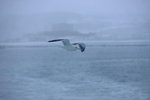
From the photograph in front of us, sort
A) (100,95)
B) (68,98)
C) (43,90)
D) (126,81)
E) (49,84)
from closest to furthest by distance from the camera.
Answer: (68,98) → (100,95) → (43,90) → (49,84) → (126,81)

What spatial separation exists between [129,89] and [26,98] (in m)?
3.82

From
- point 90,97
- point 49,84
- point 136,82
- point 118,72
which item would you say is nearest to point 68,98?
point 90,97

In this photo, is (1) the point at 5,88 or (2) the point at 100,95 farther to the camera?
(1) the point at 5,88

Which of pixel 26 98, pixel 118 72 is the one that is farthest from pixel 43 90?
pixel 118 72

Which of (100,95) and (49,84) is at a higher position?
(49,84)

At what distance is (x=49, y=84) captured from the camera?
54.2ft

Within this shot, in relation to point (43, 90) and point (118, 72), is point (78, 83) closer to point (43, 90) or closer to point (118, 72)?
point (43, 90)

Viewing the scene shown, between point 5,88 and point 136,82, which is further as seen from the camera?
point 136,82

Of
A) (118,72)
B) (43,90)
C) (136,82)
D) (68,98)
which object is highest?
(118,72)

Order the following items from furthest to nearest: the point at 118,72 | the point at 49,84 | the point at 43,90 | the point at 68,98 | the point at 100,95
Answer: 1. the point at 118,72
2. the point at 49,84
3. the point at 43,90
4. the point at 100,95
5. the point at 68,98

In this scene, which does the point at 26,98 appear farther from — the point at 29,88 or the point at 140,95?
the point at 140,95

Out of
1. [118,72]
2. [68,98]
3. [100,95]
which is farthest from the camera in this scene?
[118,72]

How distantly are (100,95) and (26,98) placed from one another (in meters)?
2.54

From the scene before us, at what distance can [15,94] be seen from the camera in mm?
14492
